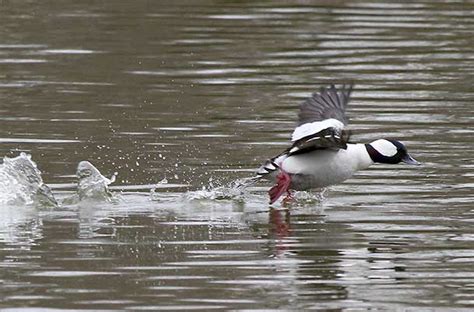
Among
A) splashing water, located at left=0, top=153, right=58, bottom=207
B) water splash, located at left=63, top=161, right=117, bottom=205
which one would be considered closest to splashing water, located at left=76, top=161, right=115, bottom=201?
water splash, located at left=63, top=161, right=117, bottom=205

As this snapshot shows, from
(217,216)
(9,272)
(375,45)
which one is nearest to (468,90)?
(375,45)

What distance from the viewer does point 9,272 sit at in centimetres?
972

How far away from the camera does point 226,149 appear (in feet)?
48.4

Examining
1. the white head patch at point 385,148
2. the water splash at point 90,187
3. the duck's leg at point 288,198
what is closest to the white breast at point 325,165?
the white head patch at point 385,148

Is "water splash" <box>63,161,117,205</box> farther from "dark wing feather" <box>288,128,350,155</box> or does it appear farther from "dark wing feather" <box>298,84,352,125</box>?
"dark wing feather" <box>298,84,352,125</box>

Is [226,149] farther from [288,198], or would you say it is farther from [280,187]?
[280,187]

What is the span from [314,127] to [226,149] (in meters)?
2.15

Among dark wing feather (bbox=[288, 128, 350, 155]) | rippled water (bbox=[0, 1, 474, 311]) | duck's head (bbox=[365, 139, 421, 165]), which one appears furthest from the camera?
duck's head (bbox=[365, 139, 421, 165])

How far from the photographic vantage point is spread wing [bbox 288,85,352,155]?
1248cm

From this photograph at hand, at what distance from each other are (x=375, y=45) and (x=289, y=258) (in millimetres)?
11899

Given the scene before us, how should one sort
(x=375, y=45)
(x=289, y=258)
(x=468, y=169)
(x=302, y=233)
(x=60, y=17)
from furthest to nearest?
(x=60, y=17)
(x=375, y=45)
(x=468, y=169)
(x=302, y=233)
(x=289, y=258)

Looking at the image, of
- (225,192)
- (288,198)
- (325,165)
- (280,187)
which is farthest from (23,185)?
(325,165)

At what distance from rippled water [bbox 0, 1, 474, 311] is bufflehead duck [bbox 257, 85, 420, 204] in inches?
9.2

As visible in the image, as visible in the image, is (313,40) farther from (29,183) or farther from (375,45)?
(29,183)
